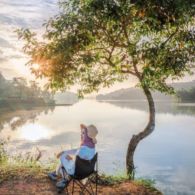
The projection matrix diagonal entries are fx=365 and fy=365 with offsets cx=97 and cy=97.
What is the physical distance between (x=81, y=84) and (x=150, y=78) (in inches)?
104

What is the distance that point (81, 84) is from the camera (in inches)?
516

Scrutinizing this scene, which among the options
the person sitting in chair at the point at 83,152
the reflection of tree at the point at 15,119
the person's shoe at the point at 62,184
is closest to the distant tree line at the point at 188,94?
the reflection of tree at the point at 15,119

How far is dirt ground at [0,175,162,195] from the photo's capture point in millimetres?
9742

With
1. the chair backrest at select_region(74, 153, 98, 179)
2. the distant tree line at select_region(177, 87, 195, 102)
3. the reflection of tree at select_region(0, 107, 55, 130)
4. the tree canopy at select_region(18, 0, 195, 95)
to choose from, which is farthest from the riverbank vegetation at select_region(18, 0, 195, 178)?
the distant tree line at select_region(177, 87, 195, 102)

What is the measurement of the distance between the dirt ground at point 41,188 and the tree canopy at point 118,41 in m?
3.19

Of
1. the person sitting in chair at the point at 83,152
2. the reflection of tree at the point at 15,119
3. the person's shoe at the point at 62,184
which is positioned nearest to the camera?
the person sitting in chair at the point at 83,152

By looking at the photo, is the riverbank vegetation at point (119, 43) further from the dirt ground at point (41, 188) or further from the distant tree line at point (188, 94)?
the distant tree line at point (188, 94)

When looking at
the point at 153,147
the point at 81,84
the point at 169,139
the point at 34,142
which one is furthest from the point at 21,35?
the point at 169,139

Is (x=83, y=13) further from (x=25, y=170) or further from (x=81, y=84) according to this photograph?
(x=25, y=170)

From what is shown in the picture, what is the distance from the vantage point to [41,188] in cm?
997

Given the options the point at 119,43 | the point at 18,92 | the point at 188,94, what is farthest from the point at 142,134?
the point at 188,94

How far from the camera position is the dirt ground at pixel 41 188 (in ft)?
32.0

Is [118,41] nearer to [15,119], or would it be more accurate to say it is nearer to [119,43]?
[119,43]

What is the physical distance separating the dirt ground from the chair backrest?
4.10 feet
